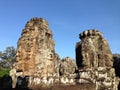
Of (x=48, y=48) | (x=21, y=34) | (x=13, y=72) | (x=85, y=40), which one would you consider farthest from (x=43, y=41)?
(x=85, y=40)

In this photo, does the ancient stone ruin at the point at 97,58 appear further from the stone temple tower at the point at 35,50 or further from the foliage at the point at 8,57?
the foliage at the point at 8,57

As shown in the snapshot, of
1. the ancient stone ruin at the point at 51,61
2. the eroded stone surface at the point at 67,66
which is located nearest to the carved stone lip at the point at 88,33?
the ancient stone ruin at the point at 51,61

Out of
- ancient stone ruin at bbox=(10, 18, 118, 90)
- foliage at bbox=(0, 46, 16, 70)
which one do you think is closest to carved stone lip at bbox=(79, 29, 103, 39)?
ancient stone ruin at bbox=(10, 18, 118, 90)

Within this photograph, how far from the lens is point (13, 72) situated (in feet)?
36.9

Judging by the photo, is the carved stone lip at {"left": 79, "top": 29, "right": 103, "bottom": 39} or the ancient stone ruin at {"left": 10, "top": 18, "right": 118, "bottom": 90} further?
the carved stone lip at {"left": 79, "top": 29, "right": 103, "bottom": 39}

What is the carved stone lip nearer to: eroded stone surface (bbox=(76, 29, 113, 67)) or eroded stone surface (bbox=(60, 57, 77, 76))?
eroded stone surface (bbox=(76, 29, 113, 67))

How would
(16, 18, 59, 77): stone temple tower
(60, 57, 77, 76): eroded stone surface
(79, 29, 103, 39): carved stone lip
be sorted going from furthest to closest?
(60, 57, 77, 76): eroded stone surface
(16, 18, 59, 77): stone temple tower
(79, 29, 103, 39): carved stone lip

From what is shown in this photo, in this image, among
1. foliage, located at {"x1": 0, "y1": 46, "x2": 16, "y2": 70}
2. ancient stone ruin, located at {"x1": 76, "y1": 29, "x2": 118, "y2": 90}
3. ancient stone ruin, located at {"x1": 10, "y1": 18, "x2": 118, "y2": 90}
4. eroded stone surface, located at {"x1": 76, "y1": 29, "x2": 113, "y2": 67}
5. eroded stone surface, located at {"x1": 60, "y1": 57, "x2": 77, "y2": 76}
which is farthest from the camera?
foliage, located at {"x1": 0, "y1": 46, "x2": 16, "y2": 70}

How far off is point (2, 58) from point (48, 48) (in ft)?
181

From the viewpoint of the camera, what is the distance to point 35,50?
12070 millimetres

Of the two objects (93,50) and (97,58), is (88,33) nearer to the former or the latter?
(93,50)

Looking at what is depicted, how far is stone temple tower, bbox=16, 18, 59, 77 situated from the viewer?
38.2ft

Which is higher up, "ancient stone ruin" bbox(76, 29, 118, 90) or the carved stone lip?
the carved stone lip

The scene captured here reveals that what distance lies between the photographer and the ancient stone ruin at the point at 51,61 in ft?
24.6
